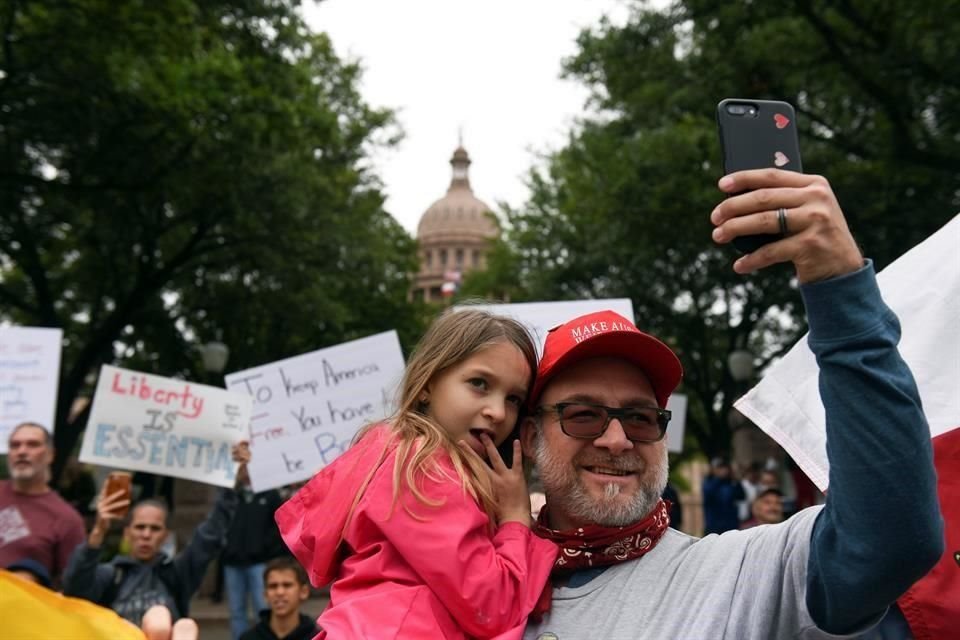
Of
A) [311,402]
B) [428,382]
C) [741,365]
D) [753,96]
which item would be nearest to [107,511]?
[311,402]

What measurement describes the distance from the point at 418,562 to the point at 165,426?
18.1 feet

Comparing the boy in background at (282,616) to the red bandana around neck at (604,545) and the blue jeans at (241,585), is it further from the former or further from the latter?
the red bandana around neck at (604,545)

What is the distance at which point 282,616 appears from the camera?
6164 mm

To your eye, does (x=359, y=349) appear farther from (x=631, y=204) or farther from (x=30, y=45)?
(x=631, y=204)

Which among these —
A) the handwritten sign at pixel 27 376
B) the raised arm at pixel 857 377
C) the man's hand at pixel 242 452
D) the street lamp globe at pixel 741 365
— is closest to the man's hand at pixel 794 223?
the raised arm at pixel 857 377

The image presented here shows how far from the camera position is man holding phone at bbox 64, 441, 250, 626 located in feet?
17.1

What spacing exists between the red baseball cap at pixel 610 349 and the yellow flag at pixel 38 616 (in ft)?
3.91

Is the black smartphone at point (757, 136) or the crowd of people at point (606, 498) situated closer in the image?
the crowd of people at point (606, 498)

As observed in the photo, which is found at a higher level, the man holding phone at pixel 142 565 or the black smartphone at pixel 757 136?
the black smartphone at pixel 757 136

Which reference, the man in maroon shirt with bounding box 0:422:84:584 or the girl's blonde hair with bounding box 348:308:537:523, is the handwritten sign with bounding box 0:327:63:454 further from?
the girl's blonde hair with bounding box 348:308:537:523

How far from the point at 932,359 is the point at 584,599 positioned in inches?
67.7

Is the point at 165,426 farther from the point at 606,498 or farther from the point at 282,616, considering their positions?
the point at 606,498

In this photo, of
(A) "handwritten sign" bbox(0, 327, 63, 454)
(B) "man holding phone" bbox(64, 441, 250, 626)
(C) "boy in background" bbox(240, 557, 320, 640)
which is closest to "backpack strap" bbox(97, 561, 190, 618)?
(B) "man holding phone" bbox(64, 441, 250, 626)

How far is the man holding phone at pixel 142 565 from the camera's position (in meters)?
5.21
